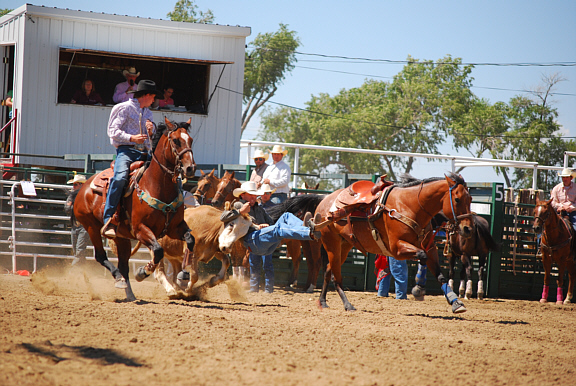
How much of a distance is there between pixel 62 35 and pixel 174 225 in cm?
968

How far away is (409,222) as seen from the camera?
7.59 m

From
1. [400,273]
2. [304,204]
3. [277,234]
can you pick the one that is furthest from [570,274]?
[277,234]

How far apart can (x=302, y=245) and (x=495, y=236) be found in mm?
4185

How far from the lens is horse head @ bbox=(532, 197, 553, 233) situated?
11.9 m

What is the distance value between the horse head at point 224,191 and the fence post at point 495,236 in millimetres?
5524

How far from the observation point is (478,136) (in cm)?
4050

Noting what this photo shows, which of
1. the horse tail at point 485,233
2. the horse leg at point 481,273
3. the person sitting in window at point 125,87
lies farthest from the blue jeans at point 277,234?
the person sitting in window at point 125,87

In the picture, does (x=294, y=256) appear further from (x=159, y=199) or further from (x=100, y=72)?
(x=100, y=72)

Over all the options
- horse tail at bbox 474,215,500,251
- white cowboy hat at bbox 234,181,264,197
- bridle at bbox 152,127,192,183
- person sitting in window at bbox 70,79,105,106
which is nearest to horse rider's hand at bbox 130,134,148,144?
bridle at bbox 152,127,192,183

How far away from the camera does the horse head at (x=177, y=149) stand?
22.4 ft

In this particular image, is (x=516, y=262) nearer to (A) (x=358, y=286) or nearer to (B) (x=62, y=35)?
(A) (x=358, y=286)

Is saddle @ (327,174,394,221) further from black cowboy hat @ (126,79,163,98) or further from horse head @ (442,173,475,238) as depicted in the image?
black cowboy hat @ (126,79,163,98)

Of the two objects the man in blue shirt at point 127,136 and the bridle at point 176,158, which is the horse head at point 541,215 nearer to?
the bridle at point 176,158

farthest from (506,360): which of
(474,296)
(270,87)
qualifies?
(270,87)
